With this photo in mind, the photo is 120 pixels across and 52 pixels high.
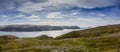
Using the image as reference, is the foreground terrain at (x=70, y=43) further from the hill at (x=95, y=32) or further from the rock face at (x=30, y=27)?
the rock face at (x=30, y=27)

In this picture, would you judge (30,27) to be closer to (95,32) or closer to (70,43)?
(70,43)

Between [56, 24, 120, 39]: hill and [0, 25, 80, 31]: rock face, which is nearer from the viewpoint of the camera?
[0, 25, 80, 31]: rock face

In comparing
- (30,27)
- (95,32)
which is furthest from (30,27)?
(95,32)

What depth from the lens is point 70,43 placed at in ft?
58.3

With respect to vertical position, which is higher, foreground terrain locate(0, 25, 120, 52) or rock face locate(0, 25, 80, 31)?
rock face locate(0, 25, 80, 31)

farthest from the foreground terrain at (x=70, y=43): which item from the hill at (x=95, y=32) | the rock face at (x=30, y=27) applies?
the rock face at (x=30, y=27)

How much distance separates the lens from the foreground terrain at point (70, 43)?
687 inches

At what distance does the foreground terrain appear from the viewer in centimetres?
1745

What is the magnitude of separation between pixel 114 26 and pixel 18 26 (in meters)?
8.29

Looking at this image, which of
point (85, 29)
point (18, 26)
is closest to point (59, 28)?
point (85, 29)

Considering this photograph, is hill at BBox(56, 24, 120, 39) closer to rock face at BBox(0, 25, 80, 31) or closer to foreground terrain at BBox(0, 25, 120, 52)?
foreground terrain at BBox(0, 25, 120, 52)

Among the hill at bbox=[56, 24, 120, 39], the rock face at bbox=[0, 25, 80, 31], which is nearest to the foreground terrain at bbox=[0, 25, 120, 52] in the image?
the hill at bbox=[56, 24, 120, 39]

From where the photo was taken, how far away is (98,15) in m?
17.8

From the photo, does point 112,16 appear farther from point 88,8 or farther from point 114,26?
point 88,8
